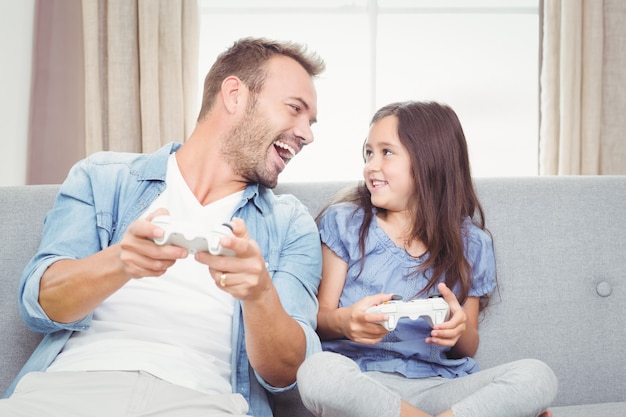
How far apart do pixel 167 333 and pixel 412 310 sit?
1.48 feet

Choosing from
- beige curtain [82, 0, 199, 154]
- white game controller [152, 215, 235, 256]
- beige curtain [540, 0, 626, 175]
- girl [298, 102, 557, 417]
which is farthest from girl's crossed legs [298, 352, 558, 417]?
beige curtain [540, 0, 626, 175]

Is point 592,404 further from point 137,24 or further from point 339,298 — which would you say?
point 137,24

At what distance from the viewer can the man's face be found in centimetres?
150

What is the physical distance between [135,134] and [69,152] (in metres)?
0.29

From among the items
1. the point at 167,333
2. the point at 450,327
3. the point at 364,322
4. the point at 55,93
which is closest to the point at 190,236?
the point at 167,333

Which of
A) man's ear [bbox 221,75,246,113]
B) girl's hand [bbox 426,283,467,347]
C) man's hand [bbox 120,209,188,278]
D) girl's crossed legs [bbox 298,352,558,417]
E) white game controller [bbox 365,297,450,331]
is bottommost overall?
girl's crossed legs [bbox 298,352,558,417]

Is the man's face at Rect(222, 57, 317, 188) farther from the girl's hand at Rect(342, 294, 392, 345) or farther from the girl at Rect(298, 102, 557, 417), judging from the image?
the girl's hand at Rect(342, 294, 392, 345)

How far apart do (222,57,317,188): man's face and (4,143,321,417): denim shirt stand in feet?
0.17

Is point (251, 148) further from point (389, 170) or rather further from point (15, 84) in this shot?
point (15, 84)

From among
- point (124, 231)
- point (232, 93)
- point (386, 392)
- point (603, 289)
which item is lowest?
point (386, 392)

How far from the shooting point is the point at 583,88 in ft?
9.77

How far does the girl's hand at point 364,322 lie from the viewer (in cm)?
132

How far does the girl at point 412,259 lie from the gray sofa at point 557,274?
6cm

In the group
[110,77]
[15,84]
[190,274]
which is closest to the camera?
[190,274]
